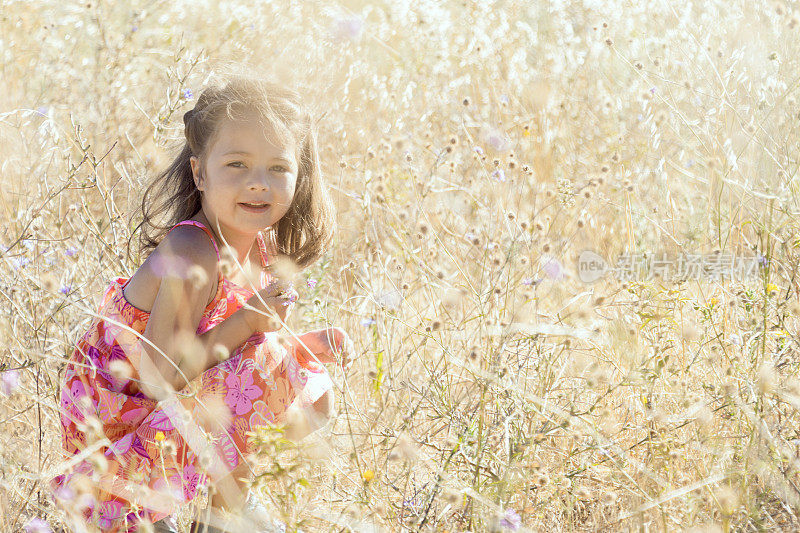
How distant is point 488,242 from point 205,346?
637mm

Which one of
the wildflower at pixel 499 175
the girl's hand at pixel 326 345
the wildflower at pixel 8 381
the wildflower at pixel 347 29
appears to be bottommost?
the wildflower at pixel 8 381

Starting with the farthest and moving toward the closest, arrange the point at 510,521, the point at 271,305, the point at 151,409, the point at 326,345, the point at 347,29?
the point at 347,29
the point at 326,345
the point at 151,409
the point at 271,305
the point at 510,521

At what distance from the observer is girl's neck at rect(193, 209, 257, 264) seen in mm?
1926

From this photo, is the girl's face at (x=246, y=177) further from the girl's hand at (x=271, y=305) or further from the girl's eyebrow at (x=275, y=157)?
the girl's hand at (x=271, y=305)

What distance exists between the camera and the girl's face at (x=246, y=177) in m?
1.83

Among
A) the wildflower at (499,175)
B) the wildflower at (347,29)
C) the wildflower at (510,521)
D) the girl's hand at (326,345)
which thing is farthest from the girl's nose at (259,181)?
the wildflower at (347,29)

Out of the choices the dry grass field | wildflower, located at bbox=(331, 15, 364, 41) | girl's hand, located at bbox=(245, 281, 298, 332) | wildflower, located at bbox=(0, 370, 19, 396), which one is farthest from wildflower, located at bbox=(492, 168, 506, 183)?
wildflower, located at bbox=(331, 15, 364, 41)

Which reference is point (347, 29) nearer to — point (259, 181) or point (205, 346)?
point (259, 181)

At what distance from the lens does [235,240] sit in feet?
6.53

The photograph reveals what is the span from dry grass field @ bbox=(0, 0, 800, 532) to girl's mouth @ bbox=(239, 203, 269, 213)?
0.77ft

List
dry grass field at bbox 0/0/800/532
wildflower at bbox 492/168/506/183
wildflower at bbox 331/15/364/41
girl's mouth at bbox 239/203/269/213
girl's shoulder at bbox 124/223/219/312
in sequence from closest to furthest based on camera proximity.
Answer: dry grass field at bbox 0/0/800/532, girl's shoulder at bbox 124/223/219/312, girl's mouth at bbox 239/203/269/213, wildflower at bbox 492/168/506/183, wildflower at bbox 331/15/364/41

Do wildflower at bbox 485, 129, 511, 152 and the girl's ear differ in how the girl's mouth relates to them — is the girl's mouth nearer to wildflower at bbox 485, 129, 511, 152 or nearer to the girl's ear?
the girl's ear

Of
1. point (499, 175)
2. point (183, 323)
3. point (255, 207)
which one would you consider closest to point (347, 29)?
point (499, 175)

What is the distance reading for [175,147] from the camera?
7.67 ft
